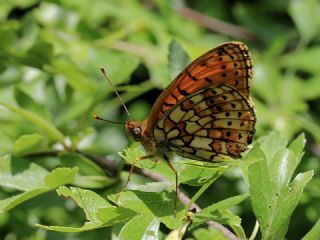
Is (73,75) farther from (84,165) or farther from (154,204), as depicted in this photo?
(154,204)

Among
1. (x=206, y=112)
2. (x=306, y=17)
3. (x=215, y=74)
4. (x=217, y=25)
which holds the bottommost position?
(x=217, y=25)

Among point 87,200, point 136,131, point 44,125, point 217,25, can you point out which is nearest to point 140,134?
point 136,131

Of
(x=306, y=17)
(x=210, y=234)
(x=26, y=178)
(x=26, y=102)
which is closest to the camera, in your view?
(x=210, y=234)

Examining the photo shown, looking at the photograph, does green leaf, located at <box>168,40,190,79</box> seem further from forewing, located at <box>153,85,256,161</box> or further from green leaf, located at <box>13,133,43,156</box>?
green leaf, located at <box>13,133,43,156</box>

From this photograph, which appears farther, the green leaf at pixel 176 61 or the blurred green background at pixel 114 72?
the blurred green background at pixel 114 72

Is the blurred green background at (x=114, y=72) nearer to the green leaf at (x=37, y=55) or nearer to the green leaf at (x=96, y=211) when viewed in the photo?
the green leaf at (x=37, y=55)

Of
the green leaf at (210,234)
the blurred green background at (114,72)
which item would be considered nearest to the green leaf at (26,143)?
the blurred green background at (114,72)

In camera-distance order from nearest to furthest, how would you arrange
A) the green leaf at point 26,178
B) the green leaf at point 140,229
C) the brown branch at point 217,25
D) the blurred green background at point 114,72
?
1. the green leaf at point 140,229
2. the green leaf at point 26,178
3. the blurred green background at point 114,72
4. the brown branch at point 217,25
